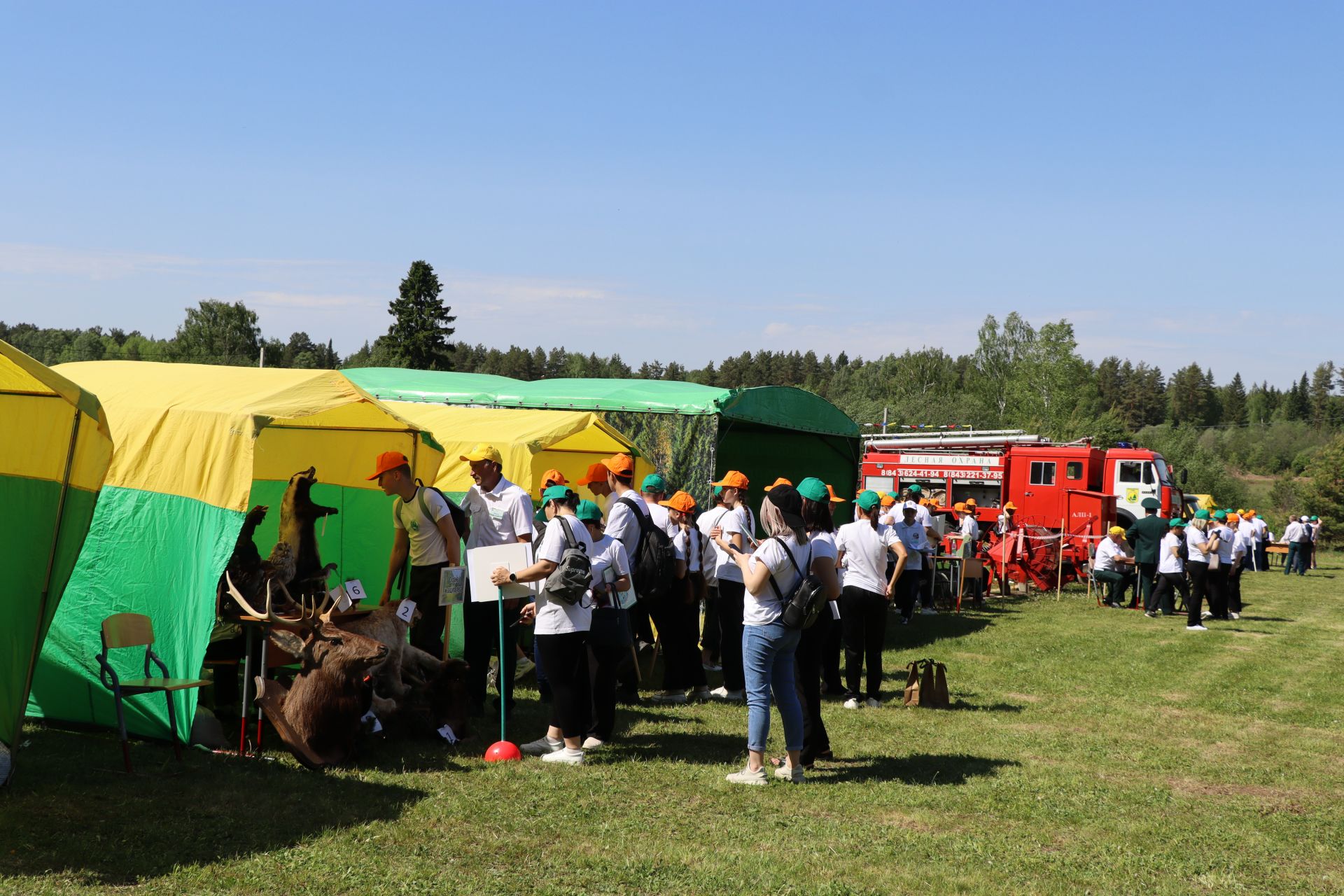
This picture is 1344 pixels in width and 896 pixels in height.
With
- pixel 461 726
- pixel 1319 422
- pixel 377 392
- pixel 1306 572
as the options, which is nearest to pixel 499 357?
pixel 1319 422

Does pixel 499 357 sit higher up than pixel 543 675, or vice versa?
pixel 499 357

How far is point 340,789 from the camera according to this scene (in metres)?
6.37

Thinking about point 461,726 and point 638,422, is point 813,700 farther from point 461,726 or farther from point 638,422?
point 638,422

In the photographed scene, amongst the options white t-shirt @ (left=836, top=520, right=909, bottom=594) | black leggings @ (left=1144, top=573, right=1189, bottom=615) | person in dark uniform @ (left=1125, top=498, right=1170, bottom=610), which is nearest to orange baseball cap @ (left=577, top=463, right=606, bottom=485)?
white t-shirt @ (left=836, top=520, right=909, bottom=594)

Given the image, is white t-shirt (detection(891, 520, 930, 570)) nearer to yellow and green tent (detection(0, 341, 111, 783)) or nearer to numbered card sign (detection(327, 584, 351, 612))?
numbered card sign (detection(327, 584, 351, 612))

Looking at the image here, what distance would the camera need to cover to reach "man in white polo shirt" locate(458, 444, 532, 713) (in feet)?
26.8

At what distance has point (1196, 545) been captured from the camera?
52.4ft

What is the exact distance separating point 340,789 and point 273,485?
5.00 m

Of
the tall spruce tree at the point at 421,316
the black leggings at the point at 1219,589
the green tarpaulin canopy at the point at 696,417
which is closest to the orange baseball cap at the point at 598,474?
the green tarpaulin canopy at the point at 696,417

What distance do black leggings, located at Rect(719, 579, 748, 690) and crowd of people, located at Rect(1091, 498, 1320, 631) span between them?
8.97 m

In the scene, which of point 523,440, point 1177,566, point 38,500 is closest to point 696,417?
point 523,440

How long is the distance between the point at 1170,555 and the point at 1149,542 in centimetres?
122

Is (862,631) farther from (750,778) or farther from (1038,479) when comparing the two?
(1038,479)

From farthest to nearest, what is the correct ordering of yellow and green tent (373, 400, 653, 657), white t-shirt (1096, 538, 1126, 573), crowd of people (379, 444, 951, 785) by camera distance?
1. white t-shirt (1096, 538, 1126, 573)
2. yellow and green tent (373, 400, 653, 657)
3. crowd of people (379, 444, 951, 785)
